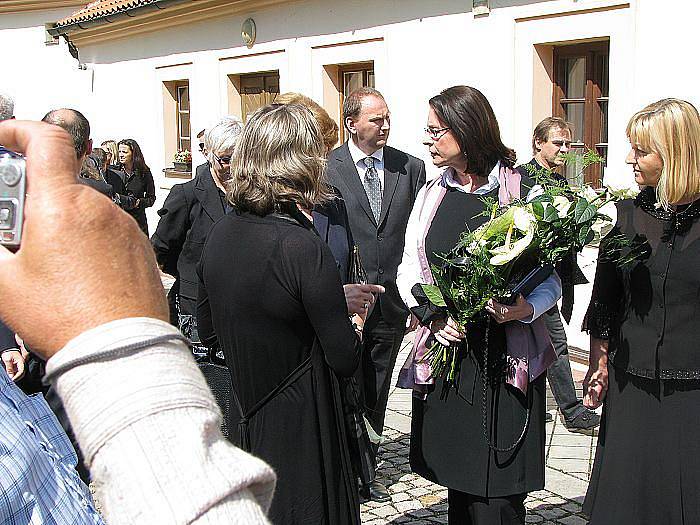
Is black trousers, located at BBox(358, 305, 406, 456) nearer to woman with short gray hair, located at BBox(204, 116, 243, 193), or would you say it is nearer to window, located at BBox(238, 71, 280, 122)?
woman with short gray hair, located at BBox(204, 116, 243, 193)

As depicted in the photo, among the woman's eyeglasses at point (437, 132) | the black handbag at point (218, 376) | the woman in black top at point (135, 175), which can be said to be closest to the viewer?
the black handbag at point (218, 376)

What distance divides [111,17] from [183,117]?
2.42 metres

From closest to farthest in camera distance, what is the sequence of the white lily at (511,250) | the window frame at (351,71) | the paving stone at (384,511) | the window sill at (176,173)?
the white lily at (511,250) → the paving stone at (384,511) → the window frame at (351,71) → the window sill at (176,173)

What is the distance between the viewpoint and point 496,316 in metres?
3.60

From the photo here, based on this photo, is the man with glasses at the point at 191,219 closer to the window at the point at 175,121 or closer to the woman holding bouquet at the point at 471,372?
the woman holding bouquet at the point at 471,372

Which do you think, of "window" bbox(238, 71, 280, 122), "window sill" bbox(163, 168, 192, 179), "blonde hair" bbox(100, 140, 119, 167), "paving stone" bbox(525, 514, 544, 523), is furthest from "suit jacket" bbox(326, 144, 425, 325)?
"window sill" bbox(163, 168, 192, 179)

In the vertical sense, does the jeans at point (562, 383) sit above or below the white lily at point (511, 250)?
below

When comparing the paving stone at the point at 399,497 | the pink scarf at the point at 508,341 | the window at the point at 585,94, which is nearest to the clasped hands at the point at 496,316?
the pink scarf at the point at 508,341

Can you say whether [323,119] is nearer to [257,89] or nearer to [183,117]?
[257,89]

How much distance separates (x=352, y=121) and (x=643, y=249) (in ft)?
9.02

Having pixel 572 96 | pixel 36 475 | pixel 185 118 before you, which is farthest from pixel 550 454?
pixel 185 118

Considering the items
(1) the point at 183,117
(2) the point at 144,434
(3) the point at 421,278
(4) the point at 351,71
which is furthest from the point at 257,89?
(2) the point at 144,434

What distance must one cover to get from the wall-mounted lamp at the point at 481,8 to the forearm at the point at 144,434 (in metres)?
8.65

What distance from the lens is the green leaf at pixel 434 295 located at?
12.0 feet
